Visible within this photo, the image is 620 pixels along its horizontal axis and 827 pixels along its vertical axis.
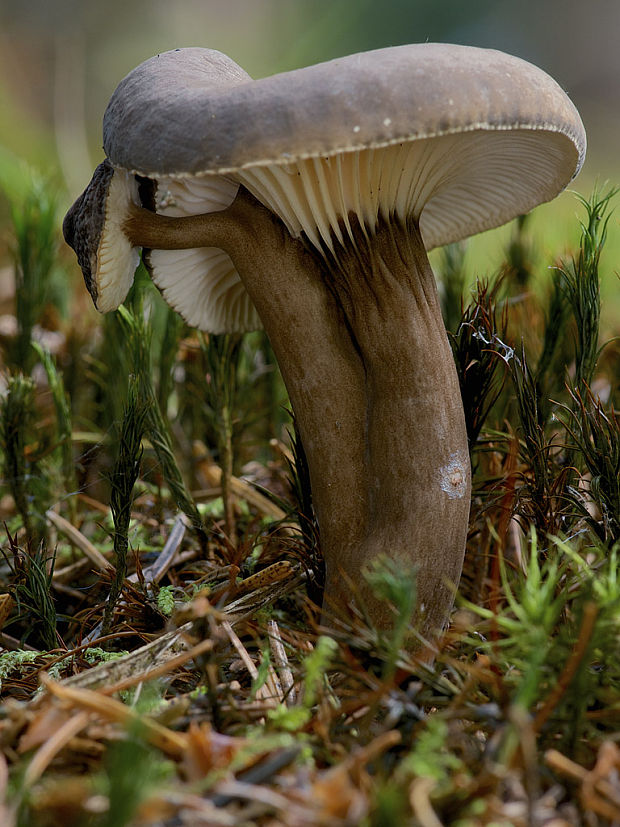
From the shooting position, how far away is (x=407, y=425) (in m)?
1.35

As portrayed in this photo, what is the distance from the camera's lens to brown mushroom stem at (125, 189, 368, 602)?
139 centimetres

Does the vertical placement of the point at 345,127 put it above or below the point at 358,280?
above

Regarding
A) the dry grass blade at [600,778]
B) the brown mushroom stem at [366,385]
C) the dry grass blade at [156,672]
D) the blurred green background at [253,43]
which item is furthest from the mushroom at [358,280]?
the blurred green background at [253,43]

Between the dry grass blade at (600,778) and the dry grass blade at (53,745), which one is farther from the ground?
the dry grass blade at (53,745)

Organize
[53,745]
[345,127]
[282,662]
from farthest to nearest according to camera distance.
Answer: [282,662] → [345,127] → [53,745]

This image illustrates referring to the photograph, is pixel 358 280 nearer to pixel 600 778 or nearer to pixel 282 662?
pixel 282 662

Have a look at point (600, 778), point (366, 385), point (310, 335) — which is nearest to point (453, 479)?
point (366, 385)

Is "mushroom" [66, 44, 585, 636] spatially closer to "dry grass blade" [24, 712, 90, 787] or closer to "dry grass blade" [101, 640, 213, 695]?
"dry grass blade" [101, 640, 213, 695]

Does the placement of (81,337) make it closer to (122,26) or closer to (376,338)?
(376,338)

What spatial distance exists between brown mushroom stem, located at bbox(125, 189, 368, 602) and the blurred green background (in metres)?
2.38

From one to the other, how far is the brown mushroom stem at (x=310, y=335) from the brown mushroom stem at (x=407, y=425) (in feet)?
0.14

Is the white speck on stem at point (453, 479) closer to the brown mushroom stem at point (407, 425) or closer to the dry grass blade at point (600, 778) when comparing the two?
the brown mushroom stem at point (407, 425)

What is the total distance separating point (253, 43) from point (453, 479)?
7.48 metres

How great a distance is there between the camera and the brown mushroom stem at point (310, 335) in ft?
4.57
